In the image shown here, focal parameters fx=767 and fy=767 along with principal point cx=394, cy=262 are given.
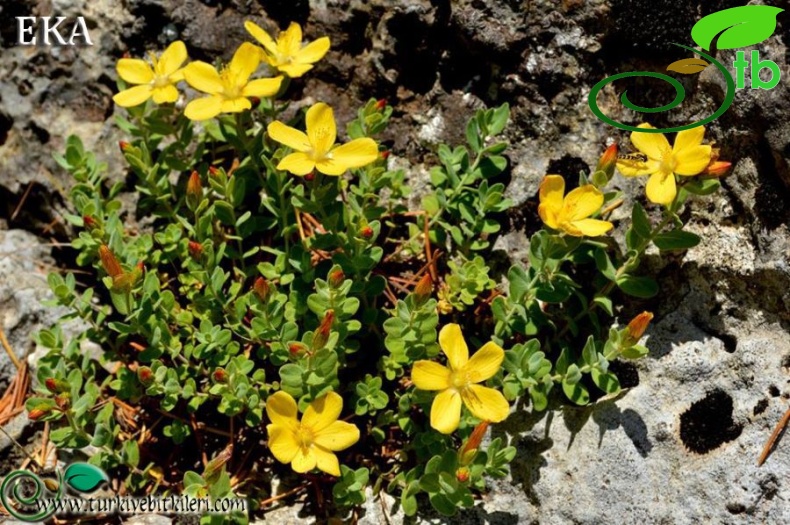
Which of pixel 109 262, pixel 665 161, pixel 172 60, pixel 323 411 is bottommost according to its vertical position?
pixel 323 411

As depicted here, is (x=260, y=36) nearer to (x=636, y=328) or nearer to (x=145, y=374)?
(x=145, y=374)

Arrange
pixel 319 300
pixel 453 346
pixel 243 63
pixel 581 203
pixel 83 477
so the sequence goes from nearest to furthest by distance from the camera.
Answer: pixel 453 346, pixel 581 203, pixel 319 300, pixel 83 477, pixel 243 63

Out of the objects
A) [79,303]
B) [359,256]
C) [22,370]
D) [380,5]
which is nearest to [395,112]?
[380,5]

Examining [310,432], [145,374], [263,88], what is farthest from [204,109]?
[310,432]

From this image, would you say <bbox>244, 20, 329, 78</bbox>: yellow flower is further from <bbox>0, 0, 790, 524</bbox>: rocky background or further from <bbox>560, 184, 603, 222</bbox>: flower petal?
<bbox>560, 184, 603, 222</bbox>: flower petal

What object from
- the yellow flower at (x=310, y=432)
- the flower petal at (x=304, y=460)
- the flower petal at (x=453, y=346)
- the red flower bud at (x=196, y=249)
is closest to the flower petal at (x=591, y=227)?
the flower petal at (x=453, y=346)

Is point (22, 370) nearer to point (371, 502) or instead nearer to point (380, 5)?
point (371, 502)

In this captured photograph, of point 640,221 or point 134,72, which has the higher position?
point 134,72
